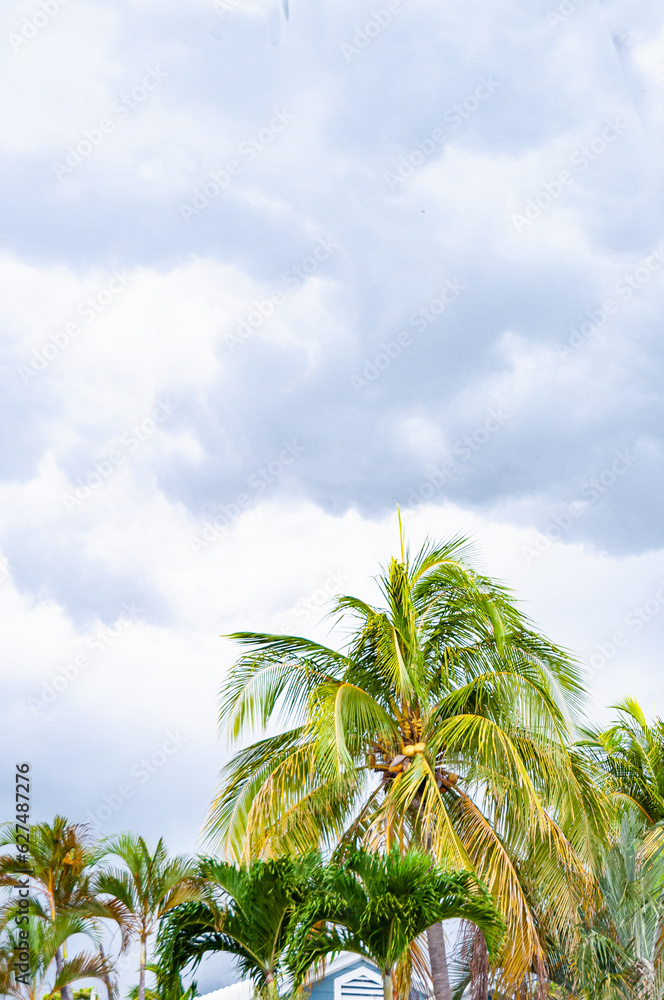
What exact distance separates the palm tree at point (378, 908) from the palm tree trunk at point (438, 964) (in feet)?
12.3

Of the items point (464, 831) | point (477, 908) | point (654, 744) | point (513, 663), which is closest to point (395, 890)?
point (477, 908)

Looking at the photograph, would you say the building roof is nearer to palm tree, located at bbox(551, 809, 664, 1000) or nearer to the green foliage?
palm tree, located at bbox(551, 809, 664, 1000)

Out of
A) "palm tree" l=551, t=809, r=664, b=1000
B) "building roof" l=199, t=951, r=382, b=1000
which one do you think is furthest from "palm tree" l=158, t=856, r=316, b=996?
"building roof" l=199, t=951, r=382, b=1000

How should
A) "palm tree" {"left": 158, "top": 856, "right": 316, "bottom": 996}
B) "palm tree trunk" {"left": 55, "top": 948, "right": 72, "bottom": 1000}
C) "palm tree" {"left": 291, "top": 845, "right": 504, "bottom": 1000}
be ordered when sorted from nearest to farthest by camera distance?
1. "palm tree" {"left": 291, "top": 845, "right": 504, "bottom": 1000}
2. "palm tree" {"left": 158, "top": 856, "right": 316, "bottom": 996}
3. "palm tree trunk" {"left": 55, "top": 948, "right": 72, "bottom": 1000}

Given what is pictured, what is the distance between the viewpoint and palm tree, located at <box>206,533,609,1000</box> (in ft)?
44.7

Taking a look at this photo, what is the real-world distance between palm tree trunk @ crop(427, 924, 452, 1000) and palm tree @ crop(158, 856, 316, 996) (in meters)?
3.32

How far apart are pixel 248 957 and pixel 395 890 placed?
2135 millimetres

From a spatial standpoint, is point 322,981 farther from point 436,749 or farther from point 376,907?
point 376,907

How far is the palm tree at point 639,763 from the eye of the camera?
21.0 meters

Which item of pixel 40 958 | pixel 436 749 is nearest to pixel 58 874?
pixel 40 958

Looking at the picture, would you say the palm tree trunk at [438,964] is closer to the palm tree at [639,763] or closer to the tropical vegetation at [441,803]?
the tropical vegetation at [441,803]

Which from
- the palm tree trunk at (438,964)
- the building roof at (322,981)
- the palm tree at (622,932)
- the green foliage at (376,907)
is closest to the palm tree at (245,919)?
the green foliage at (376,907)

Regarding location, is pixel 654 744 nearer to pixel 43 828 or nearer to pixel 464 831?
pixel 464 831

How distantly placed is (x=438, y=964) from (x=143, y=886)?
222 inches
